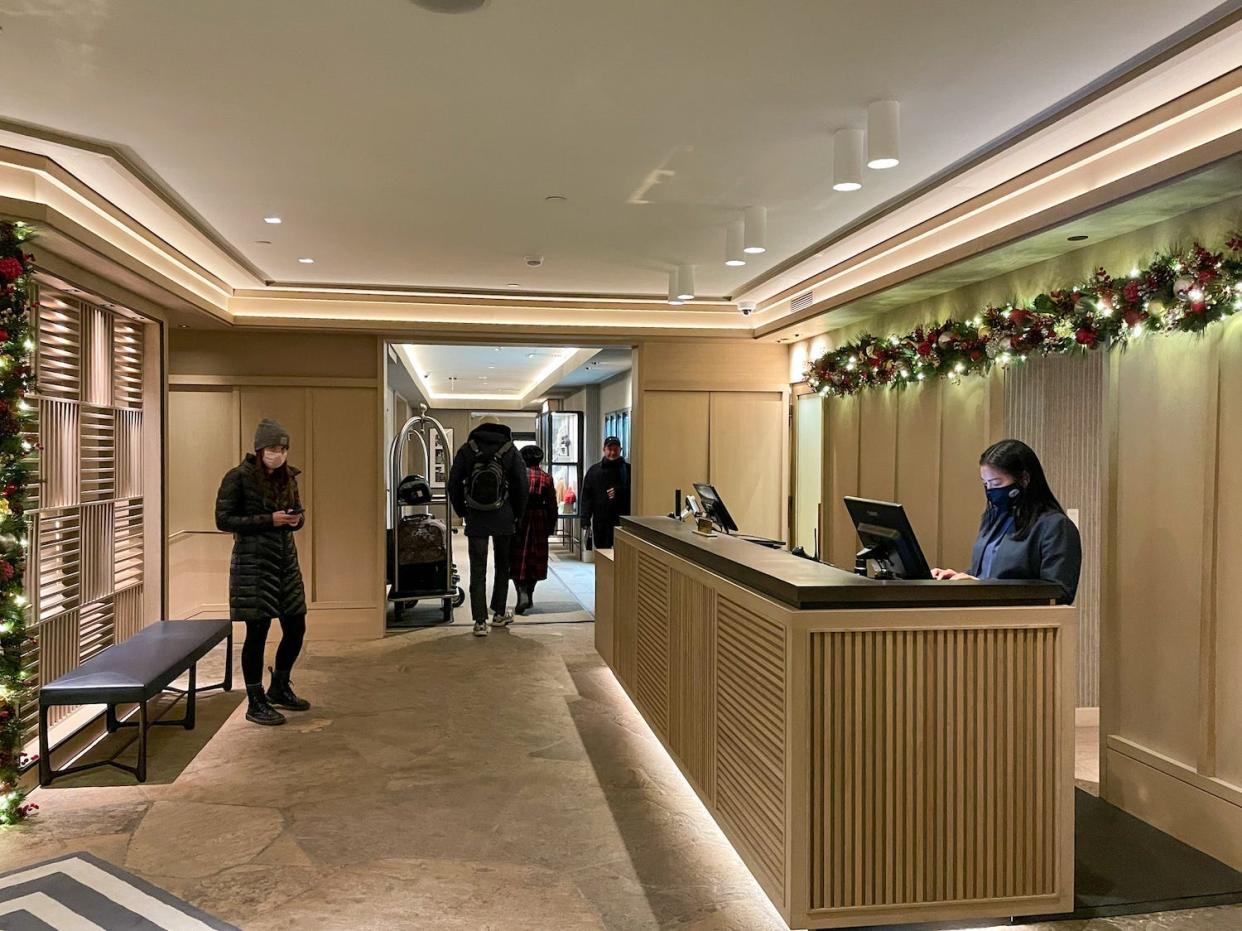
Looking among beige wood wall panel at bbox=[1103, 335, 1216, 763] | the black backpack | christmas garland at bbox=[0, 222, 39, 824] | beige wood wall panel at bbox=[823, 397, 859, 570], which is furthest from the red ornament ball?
beige wood wall panel at bbox=[823, 397, 859, 570]

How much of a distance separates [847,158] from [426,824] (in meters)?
3.11

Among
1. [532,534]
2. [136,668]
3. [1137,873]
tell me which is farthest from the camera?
[532,534]

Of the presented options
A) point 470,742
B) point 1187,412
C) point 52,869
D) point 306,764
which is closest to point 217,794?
point 306,764

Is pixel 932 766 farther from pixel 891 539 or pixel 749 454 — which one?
pixel 749 454

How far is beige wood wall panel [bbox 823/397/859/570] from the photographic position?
21.0 ft

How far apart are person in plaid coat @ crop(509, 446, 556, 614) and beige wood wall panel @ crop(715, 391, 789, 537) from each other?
4.04 feet

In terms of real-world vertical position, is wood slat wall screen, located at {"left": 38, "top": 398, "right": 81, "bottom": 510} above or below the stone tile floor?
above

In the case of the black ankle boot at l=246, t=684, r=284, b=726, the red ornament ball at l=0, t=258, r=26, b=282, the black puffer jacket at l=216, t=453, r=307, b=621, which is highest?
the red ornament ball at l=0, t=258, r=26, b=282

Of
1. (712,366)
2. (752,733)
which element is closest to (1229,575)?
(752,733)

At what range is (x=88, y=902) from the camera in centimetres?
289

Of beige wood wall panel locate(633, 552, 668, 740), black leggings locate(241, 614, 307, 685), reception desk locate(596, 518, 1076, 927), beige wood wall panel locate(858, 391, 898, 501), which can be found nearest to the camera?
reception desk locate(596, 518, 1076, 927)

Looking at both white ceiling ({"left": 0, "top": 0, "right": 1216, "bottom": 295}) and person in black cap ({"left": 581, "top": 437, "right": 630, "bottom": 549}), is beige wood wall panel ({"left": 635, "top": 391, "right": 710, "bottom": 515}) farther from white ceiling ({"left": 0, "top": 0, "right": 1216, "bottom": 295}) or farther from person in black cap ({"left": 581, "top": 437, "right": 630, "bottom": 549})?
white ceiling ({"left": 0, "top": 0, "right": 1216, "bottom": 295})

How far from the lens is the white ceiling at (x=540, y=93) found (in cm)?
260

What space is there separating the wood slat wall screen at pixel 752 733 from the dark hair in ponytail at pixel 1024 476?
124 centimetres
